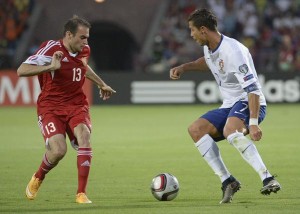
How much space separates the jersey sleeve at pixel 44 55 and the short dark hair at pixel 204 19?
1.62 meters

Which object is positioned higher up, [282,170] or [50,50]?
[50,50]

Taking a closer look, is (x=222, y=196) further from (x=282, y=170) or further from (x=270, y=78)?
(x=270, y=78)

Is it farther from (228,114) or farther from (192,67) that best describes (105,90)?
(228,114)

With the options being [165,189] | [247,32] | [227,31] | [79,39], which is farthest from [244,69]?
[227,31]

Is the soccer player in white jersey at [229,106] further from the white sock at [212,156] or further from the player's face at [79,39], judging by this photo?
the player's face at [79,39]

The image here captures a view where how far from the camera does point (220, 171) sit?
9.10m

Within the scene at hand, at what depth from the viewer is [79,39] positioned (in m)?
9.51

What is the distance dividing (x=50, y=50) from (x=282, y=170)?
416cm

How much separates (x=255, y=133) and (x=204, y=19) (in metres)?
1.36

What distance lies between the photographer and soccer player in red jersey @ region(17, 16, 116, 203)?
9.20m

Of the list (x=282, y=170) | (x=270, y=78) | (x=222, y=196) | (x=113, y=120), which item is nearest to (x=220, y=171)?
(x=222, y=196)

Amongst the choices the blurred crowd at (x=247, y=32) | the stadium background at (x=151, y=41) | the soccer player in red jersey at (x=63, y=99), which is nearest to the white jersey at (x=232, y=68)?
the soccer player in red jersey at (x=63, y=99)

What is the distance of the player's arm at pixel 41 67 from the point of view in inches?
356

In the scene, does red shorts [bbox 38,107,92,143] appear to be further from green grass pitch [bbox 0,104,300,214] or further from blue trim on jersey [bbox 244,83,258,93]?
blue trim on jersey [bbox 244,83,258,93]
